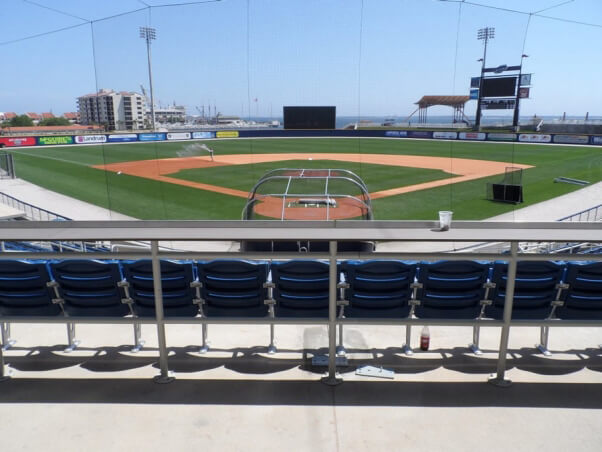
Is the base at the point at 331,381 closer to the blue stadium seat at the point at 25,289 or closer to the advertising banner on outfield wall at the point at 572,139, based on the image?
the blue stadium seat at the point at 25,289

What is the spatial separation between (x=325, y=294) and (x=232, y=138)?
46.2 m

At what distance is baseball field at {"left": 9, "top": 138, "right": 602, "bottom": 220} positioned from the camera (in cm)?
1775

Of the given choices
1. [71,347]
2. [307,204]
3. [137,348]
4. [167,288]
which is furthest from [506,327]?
[307,204]

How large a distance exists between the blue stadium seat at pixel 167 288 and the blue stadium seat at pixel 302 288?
0.78 meters

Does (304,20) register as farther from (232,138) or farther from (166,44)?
(232,138)

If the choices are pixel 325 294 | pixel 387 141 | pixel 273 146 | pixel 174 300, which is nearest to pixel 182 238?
pixel 174 300

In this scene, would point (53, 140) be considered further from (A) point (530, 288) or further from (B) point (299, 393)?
(A) point (530, 288)

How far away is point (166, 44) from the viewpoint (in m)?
10.0

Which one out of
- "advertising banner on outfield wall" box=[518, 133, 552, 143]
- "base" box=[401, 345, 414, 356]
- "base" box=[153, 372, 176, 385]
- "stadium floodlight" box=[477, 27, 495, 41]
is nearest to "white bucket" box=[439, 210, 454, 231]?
"base" box=[401, 345, 414, 356]

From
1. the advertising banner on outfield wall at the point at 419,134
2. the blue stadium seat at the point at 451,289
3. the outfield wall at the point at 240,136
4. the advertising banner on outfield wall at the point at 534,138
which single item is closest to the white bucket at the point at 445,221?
the blue stadium seat at the point at 451,289

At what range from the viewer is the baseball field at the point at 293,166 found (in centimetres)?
1775

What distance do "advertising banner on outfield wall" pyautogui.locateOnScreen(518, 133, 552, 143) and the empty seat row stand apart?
146ft

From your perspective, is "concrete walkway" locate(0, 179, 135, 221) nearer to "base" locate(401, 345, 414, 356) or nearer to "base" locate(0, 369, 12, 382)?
"base" locate(0, 369, 12, 382)

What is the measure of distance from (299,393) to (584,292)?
259 cm
